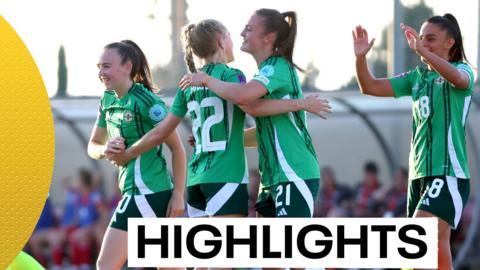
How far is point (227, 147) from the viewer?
8.54 metres

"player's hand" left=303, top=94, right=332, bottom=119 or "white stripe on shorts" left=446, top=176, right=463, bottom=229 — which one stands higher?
"player's hand" left=303, top=94, right=332, bottom=119

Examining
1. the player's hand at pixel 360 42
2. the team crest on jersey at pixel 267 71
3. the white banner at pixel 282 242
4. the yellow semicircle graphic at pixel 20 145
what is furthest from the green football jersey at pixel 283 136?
the yellow semicircle graphic at pixel 20 145

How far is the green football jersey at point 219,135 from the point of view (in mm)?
8523

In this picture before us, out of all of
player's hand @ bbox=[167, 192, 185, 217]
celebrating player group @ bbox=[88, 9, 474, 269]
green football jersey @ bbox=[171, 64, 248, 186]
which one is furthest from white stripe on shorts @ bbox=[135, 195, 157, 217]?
green football jersey @ bbox=[171, 64, 248, 186]

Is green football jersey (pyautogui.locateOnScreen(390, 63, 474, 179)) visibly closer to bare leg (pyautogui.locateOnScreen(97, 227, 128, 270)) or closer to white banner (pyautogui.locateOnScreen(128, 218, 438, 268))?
white banner (pyautogui.locateOnScreen(128, 218, 438, 268))

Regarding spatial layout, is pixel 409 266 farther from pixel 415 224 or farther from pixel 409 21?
pixel 409 21

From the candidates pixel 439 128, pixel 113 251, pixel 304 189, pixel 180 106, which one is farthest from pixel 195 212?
pixel 439 128

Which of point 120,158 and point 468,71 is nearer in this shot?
point 468,71

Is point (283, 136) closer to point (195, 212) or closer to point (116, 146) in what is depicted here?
point (195, 212)

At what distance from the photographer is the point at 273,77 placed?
27.6 feet

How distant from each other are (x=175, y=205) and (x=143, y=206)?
0.67 feet

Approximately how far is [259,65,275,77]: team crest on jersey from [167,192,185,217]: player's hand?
1.02 meters

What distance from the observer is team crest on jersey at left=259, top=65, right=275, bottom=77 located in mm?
8406

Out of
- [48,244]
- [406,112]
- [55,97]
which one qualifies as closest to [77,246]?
[48,244]
